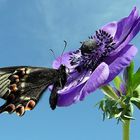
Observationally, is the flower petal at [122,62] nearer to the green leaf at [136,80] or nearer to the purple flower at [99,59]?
the purple flower at [99,59]

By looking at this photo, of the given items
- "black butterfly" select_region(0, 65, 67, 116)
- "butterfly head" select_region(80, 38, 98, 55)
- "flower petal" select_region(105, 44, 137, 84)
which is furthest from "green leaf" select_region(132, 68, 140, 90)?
"butterfly head" select_region(80, 38, 98, 55)

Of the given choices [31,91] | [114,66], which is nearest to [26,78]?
[31,91]

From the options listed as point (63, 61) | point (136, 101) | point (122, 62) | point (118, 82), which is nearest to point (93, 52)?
point (63, 61)

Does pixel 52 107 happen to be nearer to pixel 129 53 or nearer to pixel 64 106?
pixel 64 106

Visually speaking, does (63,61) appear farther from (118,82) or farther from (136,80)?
(136,80)

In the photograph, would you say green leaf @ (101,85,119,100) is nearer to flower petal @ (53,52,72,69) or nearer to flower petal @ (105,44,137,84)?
flower petal @ (105,44,137,84)
